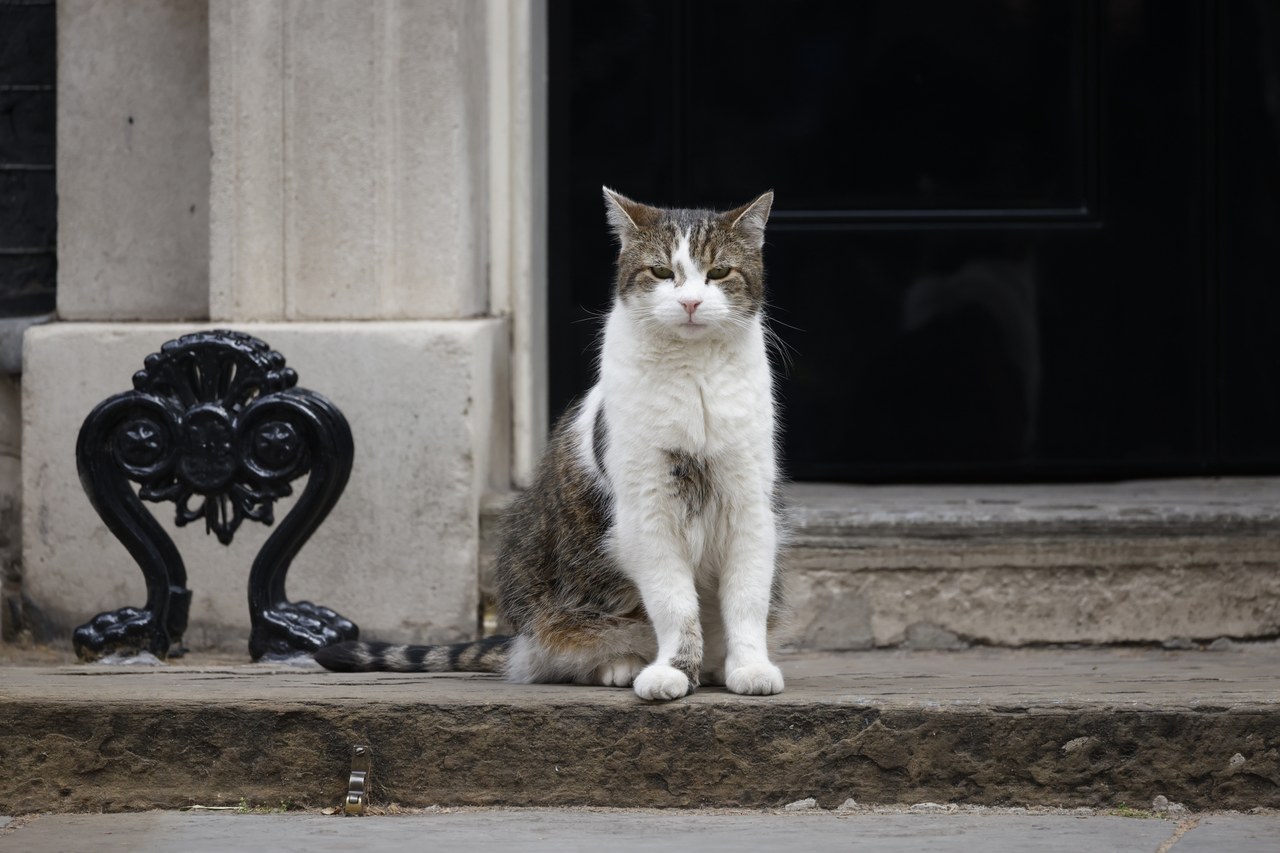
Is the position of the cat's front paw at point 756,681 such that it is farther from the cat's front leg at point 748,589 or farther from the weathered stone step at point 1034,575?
the weathered stone step at point 1034,575

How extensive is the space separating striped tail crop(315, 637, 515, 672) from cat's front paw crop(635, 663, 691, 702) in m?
0.53

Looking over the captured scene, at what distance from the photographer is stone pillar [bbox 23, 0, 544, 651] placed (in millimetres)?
4395

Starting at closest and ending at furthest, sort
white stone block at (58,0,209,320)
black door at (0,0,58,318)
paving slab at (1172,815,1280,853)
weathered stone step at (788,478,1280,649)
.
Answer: paving slab at (1172,815,1280,853), weathered stone step at (788,478,1280,649), white stone block at (58,0,209,320), black door at (0,0,58,318)

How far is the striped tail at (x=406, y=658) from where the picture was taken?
139 inches

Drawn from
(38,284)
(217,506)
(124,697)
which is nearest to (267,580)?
(217,506)

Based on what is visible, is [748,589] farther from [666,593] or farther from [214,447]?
[214,447]

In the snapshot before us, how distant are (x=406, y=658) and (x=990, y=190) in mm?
2435

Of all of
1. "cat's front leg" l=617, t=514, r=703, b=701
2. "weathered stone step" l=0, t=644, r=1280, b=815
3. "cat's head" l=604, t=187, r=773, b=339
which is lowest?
"weathered stone step" l=0, t=644, r=1280, b=815

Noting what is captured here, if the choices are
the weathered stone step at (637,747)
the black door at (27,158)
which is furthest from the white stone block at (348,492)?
the weathered stone step at (637,747)

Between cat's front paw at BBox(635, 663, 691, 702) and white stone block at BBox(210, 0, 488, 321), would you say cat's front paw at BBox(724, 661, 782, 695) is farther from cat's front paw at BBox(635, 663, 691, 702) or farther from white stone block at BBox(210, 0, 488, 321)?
white stone block at BBox(210, 0, 488, 321)

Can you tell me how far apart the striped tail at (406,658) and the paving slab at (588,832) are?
0.57 m

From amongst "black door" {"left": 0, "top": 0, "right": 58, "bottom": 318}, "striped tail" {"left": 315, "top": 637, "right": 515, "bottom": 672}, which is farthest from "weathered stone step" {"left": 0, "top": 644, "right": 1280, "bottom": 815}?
"black door" {"left": 0, "top": 0, "right": 58, "bottom": 318}

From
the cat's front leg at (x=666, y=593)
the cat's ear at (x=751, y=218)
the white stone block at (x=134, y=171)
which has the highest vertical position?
the white stone block at (x=134, y=171)

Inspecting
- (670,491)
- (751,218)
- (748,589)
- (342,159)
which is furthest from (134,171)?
(748,589)
